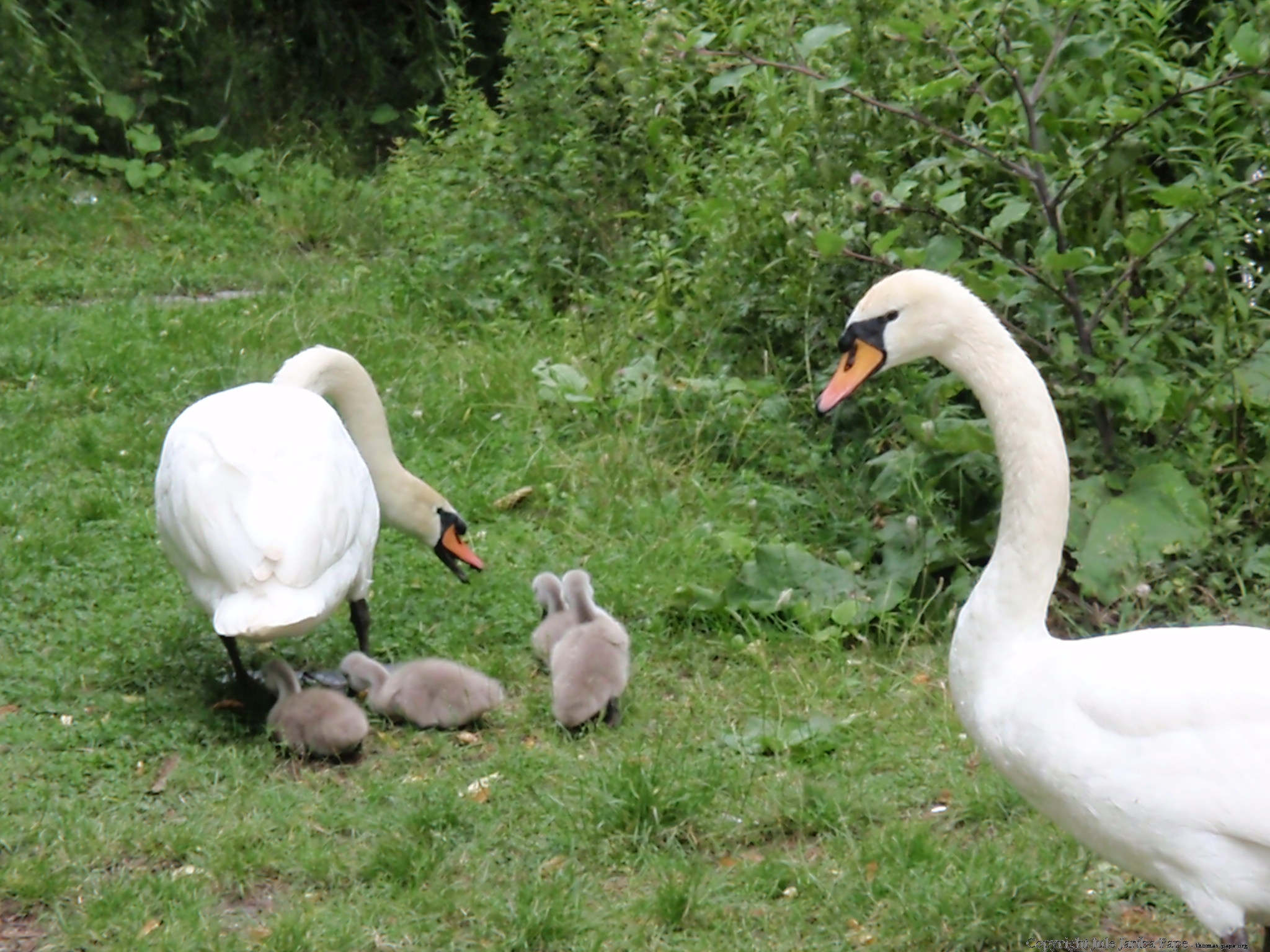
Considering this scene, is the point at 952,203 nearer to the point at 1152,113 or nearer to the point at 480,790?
the point at 1152,113

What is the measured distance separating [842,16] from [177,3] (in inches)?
278

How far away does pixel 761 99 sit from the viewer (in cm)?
712

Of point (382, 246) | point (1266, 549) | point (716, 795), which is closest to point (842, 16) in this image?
point (1266, 549)

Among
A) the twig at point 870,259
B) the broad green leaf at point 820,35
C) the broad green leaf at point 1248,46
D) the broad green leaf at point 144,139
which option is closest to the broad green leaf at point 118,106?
the broad green leaf at point 144,139

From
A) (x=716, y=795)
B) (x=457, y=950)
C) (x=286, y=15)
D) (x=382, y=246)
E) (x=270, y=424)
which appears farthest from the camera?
(x=286, y=15)

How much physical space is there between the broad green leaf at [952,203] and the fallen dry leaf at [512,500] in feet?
7.00

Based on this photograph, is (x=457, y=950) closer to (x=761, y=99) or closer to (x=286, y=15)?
(x=761, y=99)

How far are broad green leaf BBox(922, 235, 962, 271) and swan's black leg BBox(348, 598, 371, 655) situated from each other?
209cm

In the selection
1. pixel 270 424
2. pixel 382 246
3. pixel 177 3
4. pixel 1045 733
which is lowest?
pixel 382 246

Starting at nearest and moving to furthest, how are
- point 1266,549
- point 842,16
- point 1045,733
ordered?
point 1045,733 → point 1266,549 → point 842,16

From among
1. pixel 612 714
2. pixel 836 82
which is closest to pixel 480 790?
pixel 612 714

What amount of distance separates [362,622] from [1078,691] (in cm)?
274

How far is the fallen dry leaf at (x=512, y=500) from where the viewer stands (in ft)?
21.4

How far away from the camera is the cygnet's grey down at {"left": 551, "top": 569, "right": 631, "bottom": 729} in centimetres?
476
